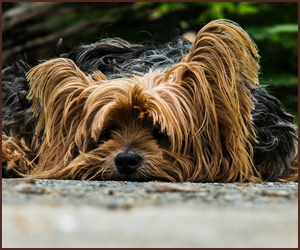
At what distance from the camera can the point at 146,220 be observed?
75.2 inches

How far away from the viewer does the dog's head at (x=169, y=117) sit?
3854 mm

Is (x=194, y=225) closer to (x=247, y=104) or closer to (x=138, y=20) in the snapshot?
(x=247, y=104)

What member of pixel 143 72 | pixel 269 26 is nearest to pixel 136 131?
pixel 143 72

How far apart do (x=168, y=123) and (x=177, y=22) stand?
641cm

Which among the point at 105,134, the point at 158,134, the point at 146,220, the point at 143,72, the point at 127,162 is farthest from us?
the point at 143,72

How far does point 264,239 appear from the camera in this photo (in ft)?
5.58

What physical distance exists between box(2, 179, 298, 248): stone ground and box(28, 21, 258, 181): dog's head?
1.31 metres

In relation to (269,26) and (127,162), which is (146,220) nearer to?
(127,162)

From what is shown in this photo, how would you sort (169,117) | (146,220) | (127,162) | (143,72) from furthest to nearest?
(143,72) → (169,117) → (127,162) → (146,220)

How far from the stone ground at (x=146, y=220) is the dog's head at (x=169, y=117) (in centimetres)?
131

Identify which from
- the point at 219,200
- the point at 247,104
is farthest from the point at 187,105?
the point at 219,200

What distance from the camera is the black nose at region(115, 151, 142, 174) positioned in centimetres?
374

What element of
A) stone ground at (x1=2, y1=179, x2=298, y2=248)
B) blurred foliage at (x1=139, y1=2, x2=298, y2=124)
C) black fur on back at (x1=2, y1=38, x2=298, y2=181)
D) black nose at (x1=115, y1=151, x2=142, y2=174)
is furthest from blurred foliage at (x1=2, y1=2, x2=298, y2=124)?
stone ground at (x1=2, y1=179, x2=298, y2=248)

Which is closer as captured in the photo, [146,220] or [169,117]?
[146,220]
